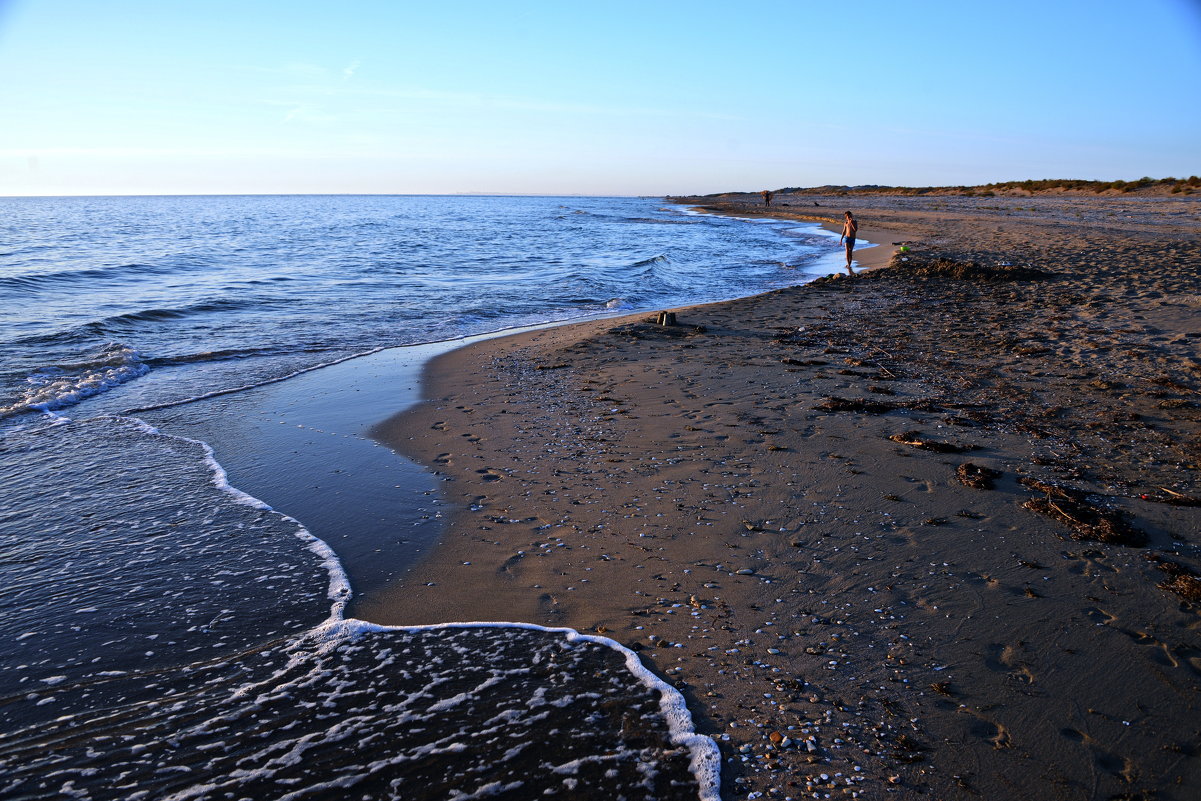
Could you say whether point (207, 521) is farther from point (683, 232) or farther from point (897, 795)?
point (683, 232)

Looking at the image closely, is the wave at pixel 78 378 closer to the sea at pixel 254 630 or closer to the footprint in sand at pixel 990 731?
the sea at pixel 254 630

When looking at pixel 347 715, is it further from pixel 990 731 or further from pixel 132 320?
pixel 132 320

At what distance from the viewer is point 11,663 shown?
3619 millimetres

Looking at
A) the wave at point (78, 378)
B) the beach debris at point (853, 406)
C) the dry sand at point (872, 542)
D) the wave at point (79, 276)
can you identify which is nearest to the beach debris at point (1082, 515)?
the dry sand at point (872, 542)

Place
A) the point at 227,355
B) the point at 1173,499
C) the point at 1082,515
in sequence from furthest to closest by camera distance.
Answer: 1. the point at 227,355
2. the point at 1173,499
3. the point at 1082,515

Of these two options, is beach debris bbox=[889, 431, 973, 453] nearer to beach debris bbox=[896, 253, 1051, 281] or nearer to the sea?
the sea

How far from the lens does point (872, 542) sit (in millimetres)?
4391

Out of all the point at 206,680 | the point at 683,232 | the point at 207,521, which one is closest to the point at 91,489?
the point at 207,521

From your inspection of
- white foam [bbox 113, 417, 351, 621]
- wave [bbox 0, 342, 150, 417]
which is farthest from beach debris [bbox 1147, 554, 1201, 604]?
wave [bbox 0, 342, 150, 417]

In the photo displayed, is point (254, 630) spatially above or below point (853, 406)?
below

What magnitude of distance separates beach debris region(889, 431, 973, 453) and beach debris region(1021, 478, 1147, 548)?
2.46ft

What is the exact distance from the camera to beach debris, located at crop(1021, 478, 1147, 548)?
4270 millimetres

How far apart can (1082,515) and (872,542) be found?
60.6 inches

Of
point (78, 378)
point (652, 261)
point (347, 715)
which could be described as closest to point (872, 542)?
point (347, 715)
